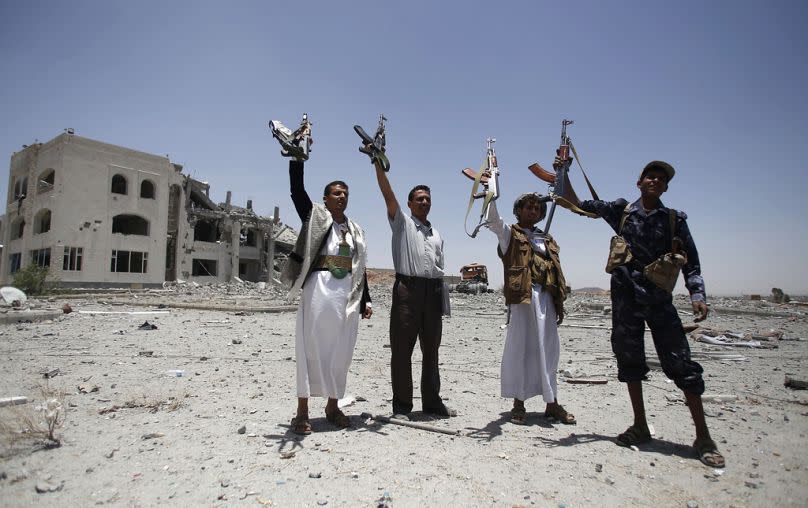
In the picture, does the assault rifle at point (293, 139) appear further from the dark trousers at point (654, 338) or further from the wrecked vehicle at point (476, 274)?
the wrecked vehicle at point (476, 274)

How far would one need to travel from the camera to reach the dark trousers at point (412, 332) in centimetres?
370

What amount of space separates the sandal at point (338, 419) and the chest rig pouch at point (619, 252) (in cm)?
231

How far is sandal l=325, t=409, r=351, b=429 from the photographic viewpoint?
3.43m

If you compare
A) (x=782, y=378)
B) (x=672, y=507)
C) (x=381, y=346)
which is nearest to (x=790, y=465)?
(x=672, y=507)

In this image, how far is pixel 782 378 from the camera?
5363 millimetres

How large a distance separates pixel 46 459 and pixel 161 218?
30.4 meters

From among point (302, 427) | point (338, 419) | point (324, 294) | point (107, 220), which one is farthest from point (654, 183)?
point (107, 220)

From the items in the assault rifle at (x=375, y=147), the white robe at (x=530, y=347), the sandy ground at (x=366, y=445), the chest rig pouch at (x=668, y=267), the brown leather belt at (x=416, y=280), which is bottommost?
the sandy ground at (x=366, y=445)

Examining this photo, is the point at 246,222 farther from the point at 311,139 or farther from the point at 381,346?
the point at 311,139

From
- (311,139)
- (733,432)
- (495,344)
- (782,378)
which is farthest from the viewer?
(495,344)

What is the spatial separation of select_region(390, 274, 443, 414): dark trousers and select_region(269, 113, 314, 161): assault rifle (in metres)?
1.30

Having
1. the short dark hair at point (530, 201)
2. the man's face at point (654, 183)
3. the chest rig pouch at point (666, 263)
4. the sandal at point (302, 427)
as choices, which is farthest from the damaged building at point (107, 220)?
the man's face at point (654, 183)

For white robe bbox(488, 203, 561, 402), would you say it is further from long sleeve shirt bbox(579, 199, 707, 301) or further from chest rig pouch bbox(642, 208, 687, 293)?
chest rig pouch bbox(642, 208, 687, 293)

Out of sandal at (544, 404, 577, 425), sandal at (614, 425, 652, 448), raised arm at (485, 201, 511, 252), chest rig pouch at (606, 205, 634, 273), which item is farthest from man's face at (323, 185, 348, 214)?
sandal at (614, 425, 652, 448)
